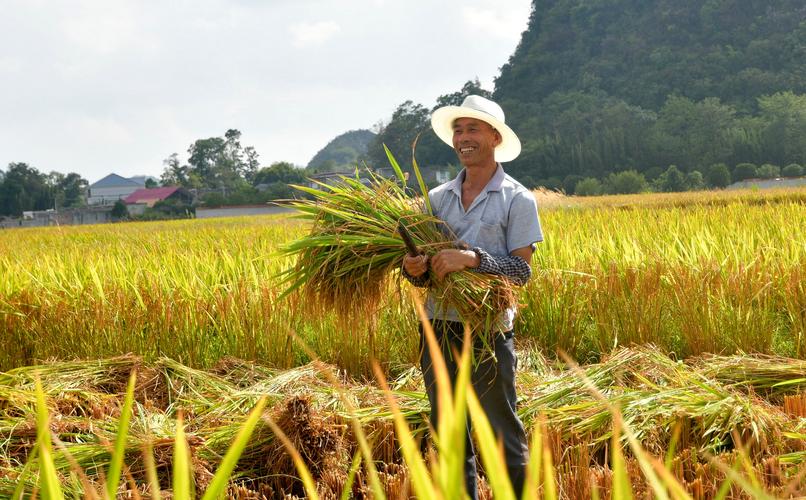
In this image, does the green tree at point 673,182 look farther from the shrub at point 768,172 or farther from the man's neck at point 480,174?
the man's neck at point 480,174

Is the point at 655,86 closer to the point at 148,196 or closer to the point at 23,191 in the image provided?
the point at 148,196

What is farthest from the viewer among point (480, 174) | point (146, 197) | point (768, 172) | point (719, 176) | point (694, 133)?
point (146, 197)

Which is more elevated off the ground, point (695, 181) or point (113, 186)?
point (113, 186)

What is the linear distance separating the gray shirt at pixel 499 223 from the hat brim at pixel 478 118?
0.14 metres

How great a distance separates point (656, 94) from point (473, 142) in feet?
199

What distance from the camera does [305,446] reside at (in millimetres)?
2627

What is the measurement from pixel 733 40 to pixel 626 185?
26507 millimetres

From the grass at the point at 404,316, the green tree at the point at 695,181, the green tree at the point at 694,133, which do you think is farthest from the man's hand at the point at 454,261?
the green tree at the point at 694,133

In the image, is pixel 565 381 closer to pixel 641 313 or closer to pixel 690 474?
pixel 690 474

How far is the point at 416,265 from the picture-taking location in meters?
2.13

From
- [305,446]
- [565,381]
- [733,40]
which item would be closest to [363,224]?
[305,446]

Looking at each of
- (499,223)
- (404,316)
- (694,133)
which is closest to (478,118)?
(499,223)

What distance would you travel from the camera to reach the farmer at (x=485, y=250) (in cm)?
212

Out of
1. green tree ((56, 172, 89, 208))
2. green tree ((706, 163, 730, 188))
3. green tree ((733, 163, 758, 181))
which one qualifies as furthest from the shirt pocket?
green tree ((56, 172, 89, 208))
